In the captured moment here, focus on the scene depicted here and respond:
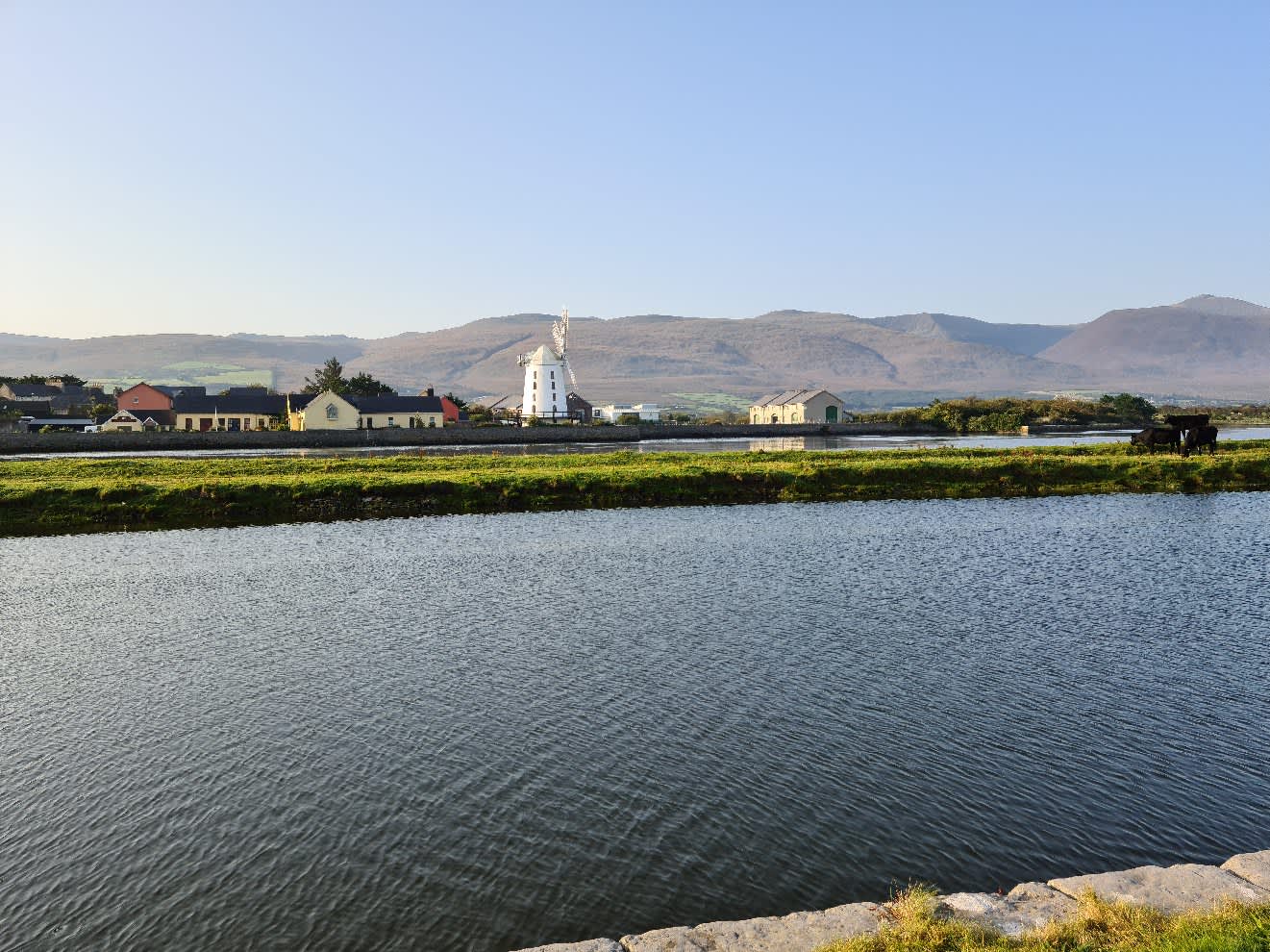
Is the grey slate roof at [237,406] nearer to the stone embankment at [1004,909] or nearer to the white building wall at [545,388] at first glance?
the white building wall at [545,388]

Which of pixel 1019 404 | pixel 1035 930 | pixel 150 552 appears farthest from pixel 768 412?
pixel 1035 930

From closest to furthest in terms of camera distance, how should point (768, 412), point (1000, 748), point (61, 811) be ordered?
point (61, 811), point (1000, 748), point (768, 412)

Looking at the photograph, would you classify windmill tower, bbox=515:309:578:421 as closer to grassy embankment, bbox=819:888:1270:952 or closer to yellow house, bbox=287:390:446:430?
yellow house, bbox=287:390:446:430

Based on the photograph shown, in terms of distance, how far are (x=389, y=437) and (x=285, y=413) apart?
27052 millimetres

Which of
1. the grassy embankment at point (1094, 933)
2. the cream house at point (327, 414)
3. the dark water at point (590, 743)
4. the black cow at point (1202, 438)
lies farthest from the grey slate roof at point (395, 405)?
the grassy embankment at point (1094, 933)

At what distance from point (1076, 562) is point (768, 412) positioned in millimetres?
153663

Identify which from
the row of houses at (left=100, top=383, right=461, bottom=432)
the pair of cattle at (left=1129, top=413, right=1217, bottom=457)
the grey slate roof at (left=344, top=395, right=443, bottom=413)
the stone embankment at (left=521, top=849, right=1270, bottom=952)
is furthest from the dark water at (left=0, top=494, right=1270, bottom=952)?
the grey slate roof at (left=344, top=395, right=443, bottom=413)

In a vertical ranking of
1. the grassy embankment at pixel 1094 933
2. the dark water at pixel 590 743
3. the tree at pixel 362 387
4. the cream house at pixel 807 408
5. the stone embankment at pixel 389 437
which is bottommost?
the dark water at pixel 590 743

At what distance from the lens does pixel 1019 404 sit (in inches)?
7579

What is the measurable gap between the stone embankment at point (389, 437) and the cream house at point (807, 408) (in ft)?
25.4

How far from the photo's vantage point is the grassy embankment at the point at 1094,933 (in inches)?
407

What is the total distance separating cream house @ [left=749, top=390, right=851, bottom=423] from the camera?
17550 cm

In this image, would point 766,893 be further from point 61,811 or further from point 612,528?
point 612,528

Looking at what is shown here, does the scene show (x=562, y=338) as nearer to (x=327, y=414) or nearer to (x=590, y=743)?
(x=327, y=414)
